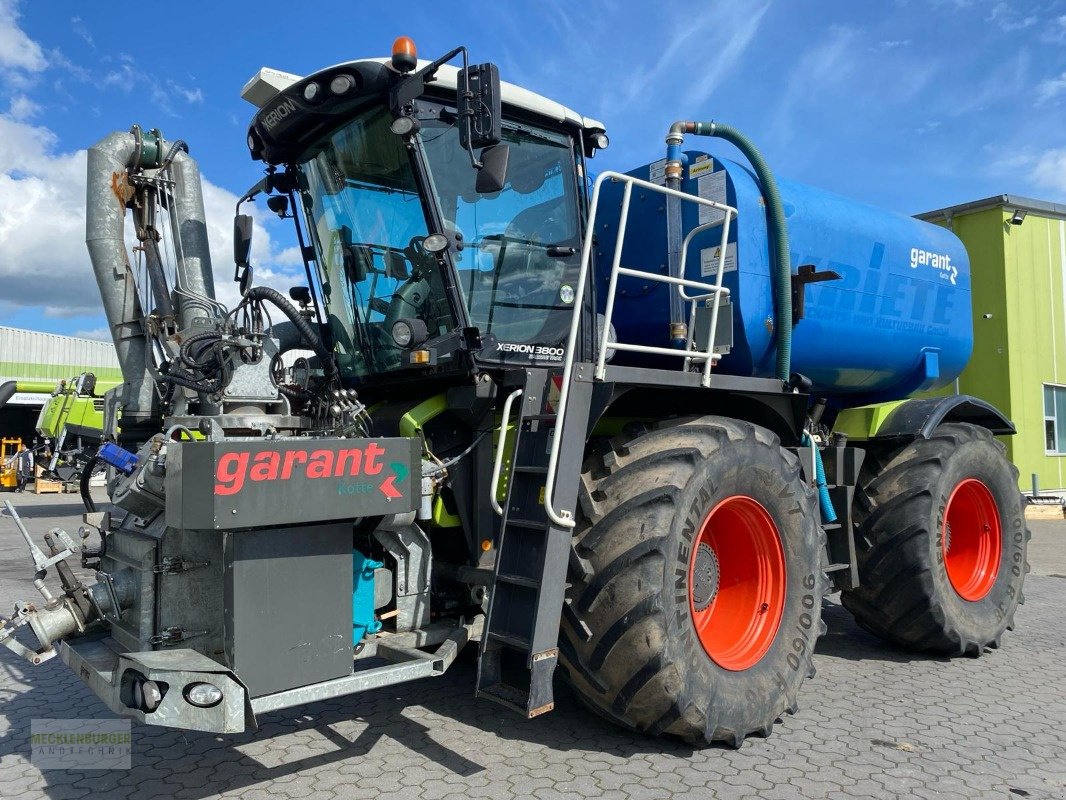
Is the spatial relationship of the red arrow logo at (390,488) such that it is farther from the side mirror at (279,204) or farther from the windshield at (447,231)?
the side mirror at (279,204)

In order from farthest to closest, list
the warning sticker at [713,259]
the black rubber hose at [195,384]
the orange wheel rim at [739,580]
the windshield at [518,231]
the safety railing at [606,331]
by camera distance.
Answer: the warning sticker at [713,259] < the black rubber hose at [195,384] < the orange wheel rim at [739,580] < the windshield at [518,231] < the safety railing at [606,331]

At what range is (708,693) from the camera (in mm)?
3686

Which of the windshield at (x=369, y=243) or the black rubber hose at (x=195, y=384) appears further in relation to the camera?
the black rubber hose at (x=195, y=384)

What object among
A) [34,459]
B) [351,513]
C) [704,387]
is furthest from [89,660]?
[34,459]

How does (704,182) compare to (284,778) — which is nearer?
(284,778)

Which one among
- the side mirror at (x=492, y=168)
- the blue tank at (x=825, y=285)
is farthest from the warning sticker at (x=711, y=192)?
the side mirror at (x=492, y=168)

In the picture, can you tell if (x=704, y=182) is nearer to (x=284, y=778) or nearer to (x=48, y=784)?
(x=284, y=778)

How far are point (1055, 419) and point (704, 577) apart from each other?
44.9ft

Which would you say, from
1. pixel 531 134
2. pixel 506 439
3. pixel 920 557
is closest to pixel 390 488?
pixel 506 439

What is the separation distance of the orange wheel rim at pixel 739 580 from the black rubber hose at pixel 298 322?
7.95 ft

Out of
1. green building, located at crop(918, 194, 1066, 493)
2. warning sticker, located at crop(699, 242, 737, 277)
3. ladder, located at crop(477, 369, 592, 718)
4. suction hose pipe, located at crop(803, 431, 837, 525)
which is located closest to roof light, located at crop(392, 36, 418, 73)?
ladder, located at crop(477, 369, 592, 718)

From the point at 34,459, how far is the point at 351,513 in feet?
76.7

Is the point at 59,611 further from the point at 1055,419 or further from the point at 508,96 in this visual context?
the point at 1055,419

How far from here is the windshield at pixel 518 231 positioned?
13.4 ft
